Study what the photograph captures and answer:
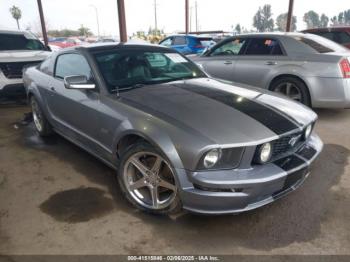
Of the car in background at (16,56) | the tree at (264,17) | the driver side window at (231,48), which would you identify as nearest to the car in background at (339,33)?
the driver side window at (231,48)

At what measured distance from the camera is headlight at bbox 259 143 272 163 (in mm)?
2363

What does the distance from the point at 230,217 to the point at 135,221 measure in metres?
0.82

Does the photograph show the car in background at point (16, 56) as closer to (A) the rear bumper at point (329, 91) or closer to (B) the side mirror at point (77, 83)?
(B) the side mirror at point (77, 83)

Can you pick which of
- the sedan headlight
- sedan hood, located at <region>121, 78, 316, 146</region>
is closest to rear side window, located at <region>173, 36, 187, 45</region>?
sedan hood, located at <region>121, 78, 316, 146</region>

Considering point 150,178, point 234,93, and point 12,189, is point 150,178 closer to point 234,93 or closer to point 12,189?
point 234,93

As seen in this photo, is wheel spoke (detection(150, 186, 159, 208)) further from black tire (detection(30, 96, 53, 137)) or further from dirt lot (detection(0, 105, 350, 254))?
Result: black tire (detection(30, 96, 53, 137))

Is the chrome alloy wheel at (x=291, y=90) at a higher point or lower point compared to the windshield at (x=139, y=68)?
lower

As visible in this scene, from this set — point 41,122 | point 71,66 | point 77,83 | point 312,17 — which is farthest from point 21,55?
point 312,17

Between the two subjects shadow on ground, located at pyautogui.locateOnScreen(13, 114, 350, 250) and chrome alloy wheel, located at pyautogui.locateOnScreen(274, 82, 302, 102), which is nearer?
shadow on ground, located at pyautogui.locateOnScreen(13, 114, 350, 250)

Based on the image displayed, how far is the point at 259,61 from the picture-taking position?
5.91m

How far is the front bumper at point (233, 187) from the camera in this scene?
2.25 m

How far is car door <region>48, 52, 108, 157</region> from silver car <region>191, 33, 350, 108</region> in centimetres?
352

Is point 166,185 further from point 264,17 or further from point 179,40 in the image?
point 264,17

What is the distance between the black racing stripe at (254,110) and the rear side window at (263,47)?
3100 millimetres
